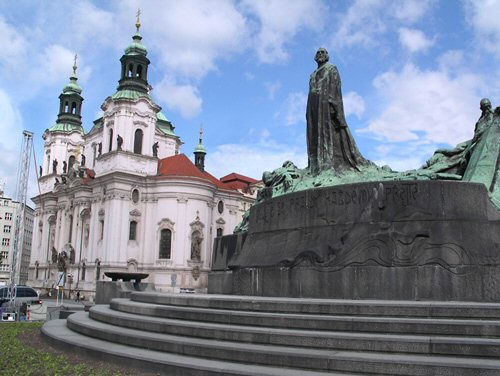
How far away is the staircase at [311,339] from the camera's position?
5.98 meters

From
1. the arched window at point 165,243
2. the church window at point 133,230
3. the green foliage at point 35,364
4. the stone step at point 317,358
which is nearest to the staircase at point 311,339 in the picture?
the stone step at point 317,358

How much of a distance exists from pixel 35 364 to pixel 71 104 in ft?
228

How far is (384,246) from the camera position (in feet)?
30.8

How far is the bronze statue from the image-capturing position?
499 inches

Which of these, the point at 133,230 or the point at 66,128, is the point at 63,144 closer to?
the point at 66,128

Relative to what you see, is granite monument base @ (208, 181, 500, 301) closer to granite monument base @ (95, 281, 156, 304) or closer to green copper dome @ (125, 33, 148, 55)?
granite monument base @ (95, 281, 156, 304)

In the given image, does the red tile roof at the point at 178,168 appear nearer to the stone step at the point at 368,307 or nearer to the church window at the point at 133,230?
the church window at the point at 133,230

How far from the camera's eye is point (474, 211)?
371 inches

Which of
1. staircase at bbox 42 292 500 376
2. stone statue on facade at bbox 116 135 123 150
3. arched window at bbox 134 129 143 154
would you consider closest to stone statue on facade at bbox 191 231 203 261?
arched window at bbox 134 129 143 154

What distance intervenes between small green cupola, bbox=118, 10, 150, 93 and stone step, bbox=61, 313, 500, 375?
52.7m

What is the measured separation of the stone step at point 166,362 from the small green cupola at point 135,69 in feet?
168

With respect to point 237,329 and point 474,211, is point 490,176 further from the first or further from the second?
point 237,329

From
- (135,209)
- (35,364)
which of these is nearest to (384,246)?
(35,364)

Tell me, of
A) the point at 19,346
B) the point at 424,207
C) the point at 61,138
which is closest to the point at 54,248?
the point at 61,138
